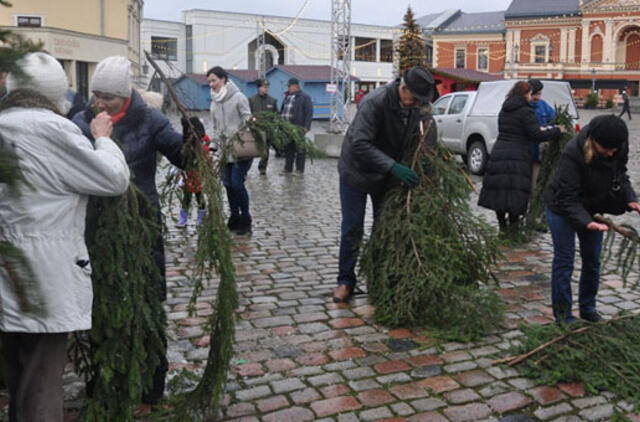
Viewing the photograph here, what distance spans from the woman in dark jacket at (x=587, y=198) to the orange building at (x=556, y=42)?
56.9 meters

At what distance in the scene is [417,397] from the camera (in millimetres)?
4062

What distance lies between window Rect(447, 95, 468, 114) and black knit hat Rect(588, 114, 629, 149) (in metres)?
11.7

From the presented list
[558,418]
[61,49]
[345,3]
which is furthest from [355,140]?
[61,49]

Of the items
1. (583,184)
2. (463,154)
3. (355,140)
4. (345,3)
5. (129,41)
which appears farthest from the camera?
(129,41)

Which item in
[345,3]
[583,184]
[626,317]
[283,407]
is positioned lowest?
[283,407]

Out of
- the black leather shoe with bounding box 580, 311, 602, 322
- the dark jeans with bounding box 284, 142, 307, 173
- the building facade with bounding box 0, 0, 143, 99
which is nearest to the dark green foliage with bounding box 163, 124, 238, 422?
the black leather shoe with bounding box 580, 311, 602, 322

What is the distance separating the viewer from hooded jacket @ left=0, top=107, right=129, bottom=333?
2.64 meters

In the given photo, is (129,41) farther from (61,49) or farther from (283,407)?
(283,407)

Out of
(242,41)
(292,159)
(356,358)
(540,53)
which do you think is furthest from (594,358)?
(540,53)

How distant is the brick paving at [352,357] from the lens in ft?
12.8

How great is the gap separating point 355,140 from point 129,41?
3702 centimetres

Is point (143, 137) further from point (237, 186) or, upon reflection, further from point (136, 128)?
point (237, 186)

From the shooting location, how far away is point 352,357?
4.66 metres

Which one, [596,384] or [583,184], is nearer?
[596,384]
